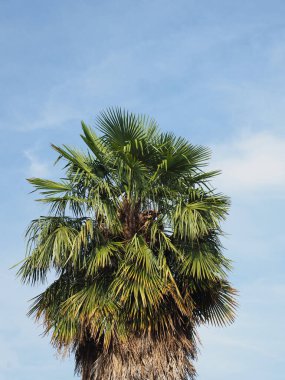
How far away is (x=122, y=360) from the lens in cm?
1343

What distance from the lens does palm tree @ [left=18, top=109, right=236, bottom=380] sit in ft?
44.3

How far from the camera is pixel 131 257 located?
1372 cm

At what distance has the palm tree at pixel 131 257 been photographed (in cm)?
1350

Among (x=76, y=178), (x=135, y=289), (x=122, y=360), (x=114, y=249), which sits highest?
(x=76, y=178)

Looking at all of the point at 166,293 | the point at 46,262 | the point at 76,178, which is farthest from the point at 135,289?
the point at 76,178

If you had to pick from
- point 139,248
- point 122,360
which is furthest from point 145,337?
point 139,248

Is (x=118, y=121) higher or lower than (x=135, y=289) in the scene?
higher

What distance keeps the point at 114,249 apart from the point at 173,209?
1.32 meters

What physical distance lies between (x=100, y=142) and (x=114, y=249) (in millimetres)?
2278

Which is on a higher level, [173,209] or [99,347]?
[173,209]

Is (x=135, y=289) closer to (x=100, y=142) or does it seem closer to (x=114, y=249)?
(x=114, y=249)

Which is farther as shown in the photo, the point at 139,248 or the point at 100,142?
the point at 100,142

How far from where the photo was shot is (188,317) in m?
13.9

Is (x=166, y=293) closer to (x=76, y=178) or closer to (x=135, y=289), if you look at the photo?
(x=135, y=289)
